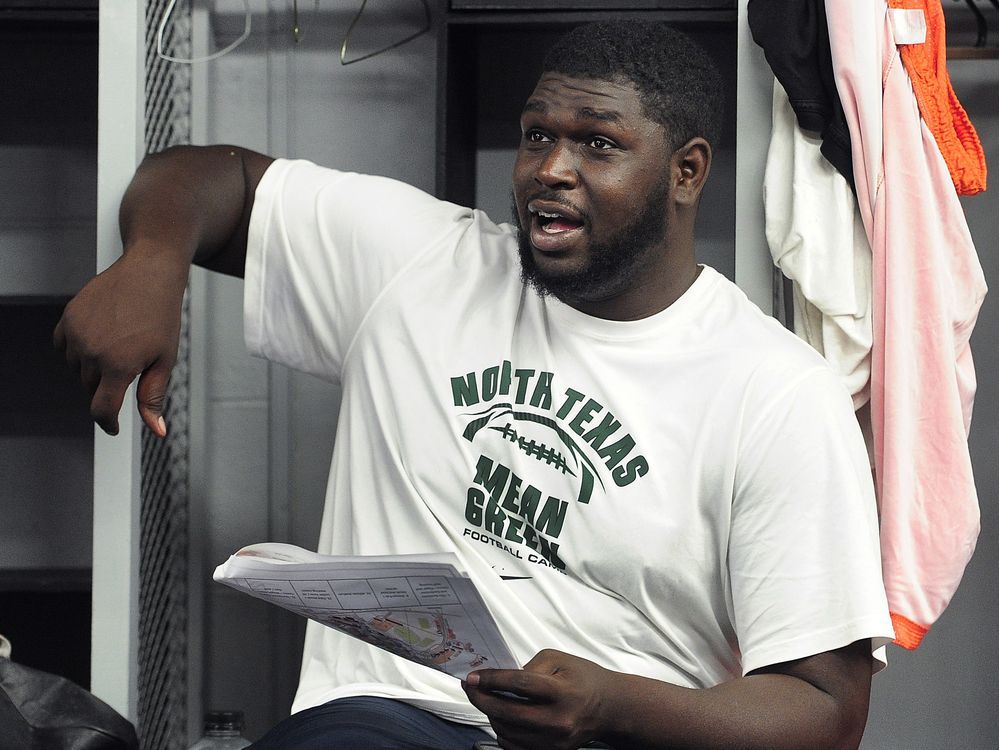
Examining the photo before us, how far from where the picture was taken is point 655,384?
4.57 ft

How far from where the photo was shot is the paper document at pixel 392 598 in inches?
39.9

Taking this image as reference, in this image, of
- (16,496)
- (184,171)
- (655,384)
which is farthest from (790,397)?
(16,496)

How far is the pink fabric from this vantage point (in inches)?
58.3

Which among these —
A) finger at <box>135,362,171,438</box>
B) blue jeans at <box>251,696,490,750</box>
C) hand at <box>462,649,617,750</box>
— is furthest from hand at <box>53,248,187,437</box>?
hand at <box>462,649,617,750</box>

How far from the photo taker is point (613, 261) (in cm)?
140

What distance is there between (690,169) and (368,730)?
753mm

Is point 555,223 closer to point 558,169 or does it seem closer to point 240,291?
point 558,169

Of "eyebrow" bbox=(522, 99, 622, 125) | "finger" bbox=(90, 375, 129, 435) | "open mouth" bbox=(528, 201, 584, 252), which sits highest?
"eyebrow" bbox=(522, 99, 622, 125)

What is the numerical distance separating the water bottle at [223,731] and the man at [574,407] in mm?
322

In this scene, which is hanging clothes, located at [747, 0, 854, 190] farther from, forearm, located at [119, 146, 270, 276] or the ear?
forearm, located at [119, 146, 270, 276]

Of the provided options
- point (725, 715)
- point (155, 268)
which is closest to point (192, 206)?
point (155, 268)

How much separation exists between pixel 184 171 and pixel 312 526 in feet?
2.59

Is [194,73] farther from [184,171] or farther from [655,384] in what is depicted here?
[655,384]

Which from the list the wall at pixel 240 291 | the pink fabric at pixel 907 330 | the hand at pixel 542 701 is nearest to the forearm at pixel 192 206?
the wall at pixel 240 291
